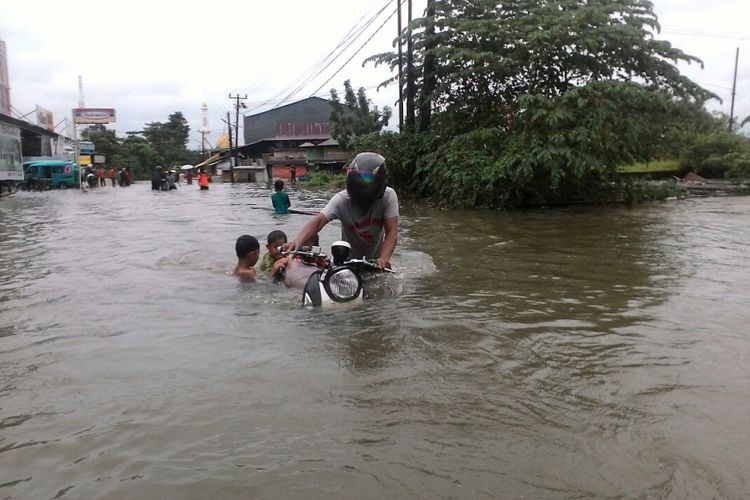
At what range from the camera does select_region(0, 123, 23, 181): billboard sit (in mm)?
25500

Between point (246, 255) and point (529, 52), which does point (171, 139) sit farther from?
point (246, 255)

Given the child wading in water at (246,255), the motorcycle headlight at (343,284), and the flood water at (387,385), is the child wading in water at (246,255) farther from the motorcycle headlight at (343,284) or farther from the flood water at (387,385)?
the motorcycle headlight at (343,284)

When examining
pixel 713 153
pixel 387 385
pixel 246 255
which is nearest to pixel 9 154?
pixel 246 255

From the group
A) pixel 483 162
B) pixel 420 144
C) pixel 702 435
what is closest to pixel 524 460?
pixel 702 435

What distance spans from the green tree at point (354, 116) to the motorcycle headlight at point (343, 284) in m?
33.8

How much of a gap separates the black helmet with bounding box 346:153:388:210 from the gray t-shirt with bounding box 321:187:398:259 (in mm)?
186

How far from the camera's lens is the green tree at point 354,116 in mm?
38688

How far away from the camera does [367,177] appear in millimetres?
5797

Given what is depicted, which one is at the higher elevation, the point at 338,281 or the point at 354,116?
the point at 354,116

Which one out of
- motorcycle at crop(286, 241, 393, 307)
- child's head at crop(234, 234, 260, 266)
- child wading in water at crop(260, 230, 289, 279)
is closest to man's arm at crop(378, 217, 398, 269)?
motorcycle at crop(286, 241, 393, 307)

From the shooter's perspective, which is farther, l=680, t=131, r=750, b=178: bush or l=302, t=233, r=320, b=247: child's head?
l=680, t=131, r=750, b=178: bush

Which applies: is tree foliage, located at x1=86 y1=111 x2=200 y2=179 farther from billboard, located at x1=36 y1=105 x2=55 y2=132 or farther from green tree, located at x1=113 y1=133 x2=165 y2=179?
billboard, located at x1=36 y1=105 x2=55 y2=132

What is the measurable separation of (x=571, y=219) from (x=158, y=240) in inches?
360

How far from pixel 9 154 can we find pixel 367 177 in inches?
1011
